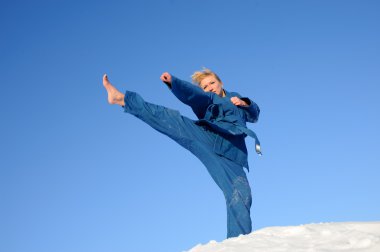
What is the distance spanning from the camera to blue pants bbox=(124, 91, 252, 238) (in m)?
4.00

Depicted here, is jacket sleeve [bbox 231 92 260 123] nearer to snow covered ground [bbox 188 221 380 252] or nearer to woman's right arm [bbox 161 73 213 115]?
woman's right arm [bbox 161 73 213 115]

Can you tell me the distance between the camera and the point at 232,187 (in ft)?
13.3

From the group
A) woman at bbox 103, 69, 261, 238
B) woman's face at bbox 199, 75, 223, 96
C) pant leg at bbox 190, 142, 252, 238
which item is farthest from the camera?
woman's face at bbox 199, 75, 223, 96

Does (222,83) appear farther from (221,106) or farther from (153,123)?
(153,123)

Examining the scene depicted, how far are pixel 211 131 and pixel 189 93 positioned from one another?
1.51 feet

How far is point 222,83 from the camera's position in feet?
17.5

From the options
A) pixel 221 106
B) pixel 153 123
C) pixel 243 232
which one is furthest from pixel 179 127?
pixel 243 232

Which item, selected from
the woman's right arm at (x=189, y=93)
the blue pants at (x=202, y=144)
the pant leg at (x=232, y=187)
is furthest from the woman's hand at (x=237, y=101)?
the pant leg at (x=232, y=187)

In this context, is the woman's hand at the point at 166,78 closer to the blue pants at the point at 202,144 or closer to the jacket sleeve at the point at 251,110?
the blue pants at the point at 202,144

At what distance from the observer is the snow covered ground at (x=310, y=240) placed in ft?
8.59

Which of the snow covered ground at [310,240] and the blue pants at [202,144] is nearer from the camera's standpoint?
the snow covered ground at [310,240]

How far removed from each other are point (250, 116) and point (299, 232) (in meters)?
2.10

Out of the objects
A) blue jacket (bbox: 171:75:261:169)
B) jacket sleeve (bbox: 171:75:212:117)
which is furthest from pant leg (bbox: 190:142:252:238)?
jacket sleeve (bbox: 171:75:212:117)

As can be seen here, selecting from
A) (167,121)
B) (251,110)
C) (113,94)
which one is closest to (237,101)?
(251,110)
